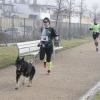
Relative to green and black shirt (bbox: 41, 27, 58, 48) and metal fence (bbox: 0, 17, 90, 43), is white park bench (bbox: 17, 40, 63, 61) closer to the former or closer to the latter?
green and black shirt (bbox: 41, 27, 58, 48)

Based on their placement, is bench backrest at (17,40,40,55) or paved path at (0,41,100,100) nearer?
paved path at (0,41,100,100)

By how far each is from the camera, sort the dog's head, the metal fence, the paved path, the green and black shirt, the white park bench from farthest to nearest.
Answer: the metal fence → the white park bench → the green and black shirt → the dog's head → the paved path

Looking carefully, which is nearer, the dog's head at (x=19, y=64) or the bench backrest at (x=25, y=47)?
the dog's head at (x=19, y=64)

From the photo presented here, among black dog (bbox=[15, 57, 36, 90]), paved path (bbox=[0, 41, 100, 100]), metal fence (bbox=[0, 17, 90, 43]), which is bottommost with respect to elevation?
paved path (bbox=[0, 41, 100, 100])

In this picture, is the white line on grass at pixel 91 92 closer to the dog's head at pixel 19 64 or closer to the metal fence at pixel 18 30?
the dog's head at pixel 19 64

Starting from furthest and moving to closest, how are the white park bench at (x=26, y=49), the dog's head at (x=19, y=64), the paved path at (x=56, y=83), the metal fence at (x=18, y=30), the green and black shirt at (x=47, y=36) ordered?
the metal fence at (x=18, y=30) < the white park bench at (x=26, y=49) < the green and black shirt at (x=47, y=36) < the dog's head at (x=19, y=64) < the paved path at (x=56, y=83)

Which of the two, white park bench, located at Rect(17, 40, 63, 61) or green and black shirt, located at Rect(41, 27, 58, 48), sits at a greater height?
green and black shirt, located at Rect(41, 27, 58, 48)

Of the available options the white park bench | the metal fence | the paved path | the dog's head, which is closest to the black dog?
the dog's head

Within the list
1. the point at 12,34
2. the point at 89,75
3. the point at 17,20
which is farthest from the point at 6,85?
the point at 17,20

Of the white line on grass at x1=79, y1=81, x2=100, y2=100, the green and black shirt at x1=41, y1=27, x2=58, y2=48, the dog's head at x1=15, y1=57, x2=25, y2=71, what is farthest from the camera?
the green and black shirt at x1=41, y1=27, x2=58, y2=48

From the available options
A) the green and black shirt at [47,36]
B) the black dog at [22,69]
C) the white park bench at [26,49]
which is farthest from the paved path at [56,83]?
the green and black shirt at [47,36]

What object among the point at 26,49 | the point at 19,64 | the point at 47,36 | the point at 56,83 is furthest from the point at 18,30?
the point at 19,64

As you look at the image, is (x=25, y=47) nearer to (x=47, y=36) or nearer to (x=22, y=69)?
(x=47, y=36)

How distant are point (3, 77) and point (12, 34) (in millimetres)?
15255
